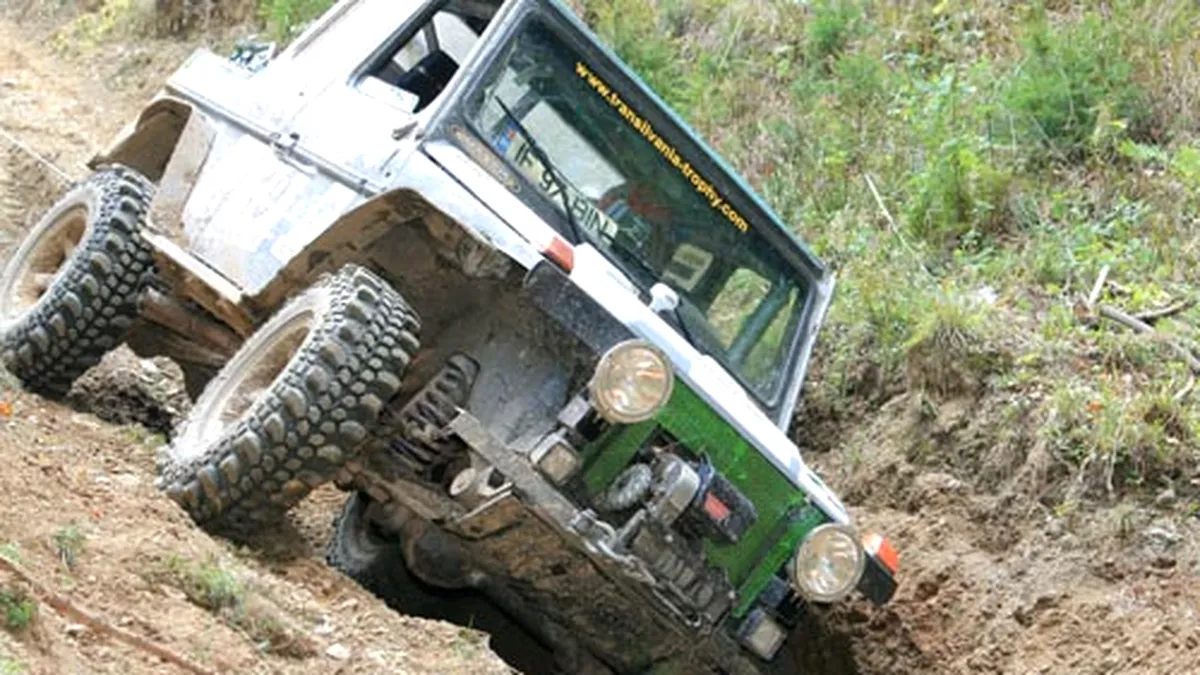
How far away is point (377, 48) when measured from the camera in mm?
7188

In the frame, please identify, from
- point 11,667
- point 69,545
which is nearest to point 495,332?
point 69,545

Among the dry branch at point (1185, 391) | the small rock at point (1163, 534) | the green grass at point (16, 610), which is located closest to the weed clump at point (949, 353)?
the dry branch at point (1185, 391)

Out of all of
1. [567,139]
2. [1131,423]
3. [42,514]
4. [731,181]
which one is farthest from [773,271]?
[42,514]

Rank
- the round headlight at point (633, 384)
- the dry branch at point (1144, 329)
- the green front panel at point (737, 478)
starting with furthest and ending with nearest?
the dry branch at point (1144, 329), the green front panel at point (737, 478), the round headlight at point (633, 384)

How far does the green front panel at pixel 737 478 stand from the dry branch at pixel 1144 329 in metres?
2.07

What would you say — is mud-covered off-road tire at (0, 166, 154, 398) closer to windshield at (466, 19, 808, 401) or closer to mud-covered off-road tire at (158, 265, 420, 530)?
mud-covered off-road tire at (158, 265, 420, 530)

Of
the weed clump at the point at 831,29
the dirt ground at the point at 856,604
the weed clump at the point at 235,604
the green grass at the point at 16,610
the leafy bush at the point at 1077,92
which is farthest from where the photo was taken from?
the weed clump at the point at 831,29

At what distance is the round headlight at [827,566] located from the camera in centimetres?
591

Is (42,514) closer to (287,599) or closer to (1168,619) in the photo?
(287,599)

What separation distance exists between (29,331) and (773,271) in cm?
263

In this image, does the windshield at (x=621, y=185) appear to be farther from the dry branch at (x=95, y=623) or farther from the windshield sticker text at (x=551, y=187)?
the dry branch at (x=95, y=623)

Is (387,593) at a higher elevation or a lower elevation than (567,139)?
lower

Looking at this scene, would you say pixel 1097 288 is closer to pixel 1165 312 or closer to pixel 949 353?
pixel 1165 312

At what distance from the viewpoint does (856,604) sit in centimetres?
717
